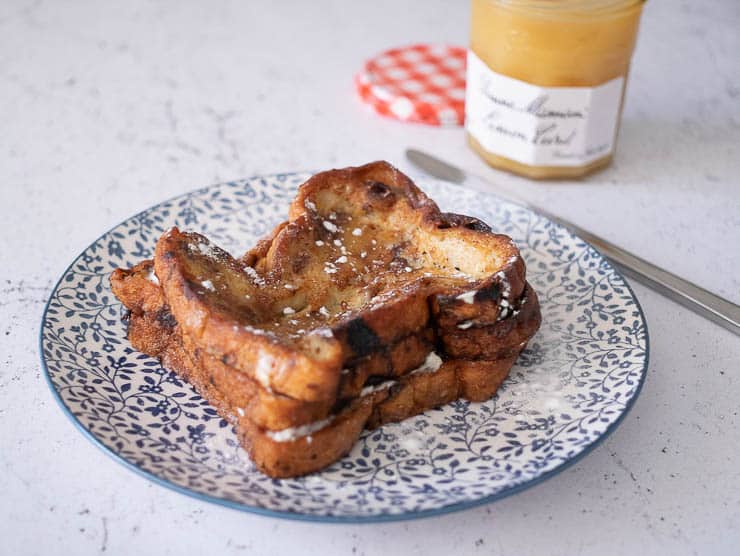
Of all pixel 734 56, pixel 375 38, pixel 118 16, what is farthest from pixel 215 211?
pixel 734 56

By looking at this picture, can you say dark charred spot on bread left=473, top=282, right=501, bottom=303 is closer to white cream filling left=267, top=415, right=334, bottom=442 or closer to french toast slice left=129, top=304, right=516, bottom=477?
french toast slice left=129, top=304, right=516, bottom=477

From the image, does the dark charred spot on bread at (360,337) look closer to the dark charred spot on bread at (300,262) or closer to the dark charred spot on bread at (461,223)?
the dark charred spot on bread at (300,262)

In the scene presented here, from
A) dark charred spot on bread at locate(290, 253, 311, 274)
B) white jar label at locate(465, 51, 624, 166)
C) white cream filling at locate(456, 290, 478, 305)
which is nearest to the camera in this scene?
white cream filling at locate(456, 290, 478, 305)

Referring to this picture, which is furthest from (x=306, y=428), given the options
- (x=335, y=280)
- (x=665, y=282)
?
(x=665, y=282)

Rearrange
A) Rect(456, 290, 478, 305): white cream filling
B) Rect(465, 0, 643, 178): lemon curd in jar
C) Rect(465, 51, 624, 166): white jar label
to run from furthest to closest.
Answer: Rect(465, 51, 624, 166): white jar label
Rect(465, 0, 643, 178): lemon curd in jar
Rect(456, 290, 478, 305): white cream filling

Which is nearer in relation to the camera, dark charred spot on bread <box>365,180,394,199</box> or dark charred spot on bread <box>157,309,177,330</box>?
dark charred spot on bread <box>157,309,177,330</box>

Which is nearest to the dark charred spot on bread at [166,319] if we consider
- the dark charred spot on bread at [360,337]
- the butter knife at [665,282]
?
the dark charred spot on bread at [360,337]

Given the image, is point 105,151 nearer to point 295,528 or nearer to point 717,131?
point 295,528

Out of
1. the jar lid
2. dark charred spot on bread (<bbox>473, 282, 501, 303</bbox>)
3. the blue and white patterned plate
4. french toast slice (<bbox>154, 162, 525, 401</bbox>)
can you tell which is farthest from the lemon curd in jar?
dark charred spot on bread (<bbox>473, 282, 501, 303</bbox>)
